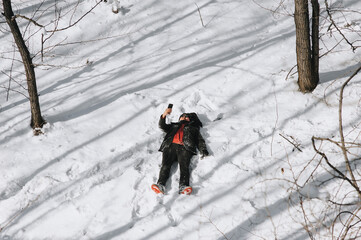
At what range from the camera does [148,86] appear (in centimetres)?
621

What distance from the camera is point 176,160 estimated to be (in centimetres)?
471

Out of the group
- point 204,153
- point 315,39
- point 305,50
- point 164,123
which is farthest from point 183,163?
point 315,39

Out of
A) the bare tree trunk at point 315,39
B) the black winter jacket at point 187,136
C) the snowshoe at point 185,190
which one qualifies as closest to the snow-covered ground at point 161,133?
the snowshoe at point 185,190

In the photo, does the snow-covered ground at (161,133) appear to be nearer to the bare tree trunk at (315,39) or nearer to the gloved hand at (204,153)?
the gloved hand at (204,153)

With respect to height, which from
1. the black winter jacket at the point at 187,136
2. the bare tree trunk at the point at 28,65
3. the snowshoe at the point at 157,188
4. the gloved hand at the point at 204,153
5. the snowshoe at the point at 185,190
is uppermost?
the bare tree trunk at the point at 28,65

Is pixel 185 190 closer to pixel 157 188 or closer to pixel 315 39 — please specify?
pixel 157 188

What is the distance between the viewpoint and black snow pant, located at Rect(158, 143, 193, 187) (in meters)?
4.32

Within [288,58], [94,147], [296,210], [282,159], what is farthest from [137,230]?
[288,58]

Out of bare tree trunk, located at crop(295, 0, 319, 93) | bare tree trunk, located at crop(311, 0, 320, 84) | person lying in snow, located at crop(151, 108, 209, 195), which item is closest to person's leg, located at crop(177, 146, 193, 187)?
person lying in snow, located at crop(151, 108, 209, 195)

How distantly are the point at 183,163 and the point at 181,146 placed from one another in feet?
1.02

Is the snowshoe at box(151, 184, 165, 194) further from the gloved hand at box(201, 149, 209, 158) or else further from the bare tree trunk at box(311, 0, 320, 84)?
the bare tree trunk at box(311, 0, 320, 84)

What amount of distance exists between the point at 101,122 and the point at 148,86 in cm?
140

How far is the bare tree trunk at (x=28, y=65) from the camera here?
4211 mm

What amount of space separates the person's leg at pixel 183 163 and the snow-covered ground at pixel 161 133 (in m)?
0.18
